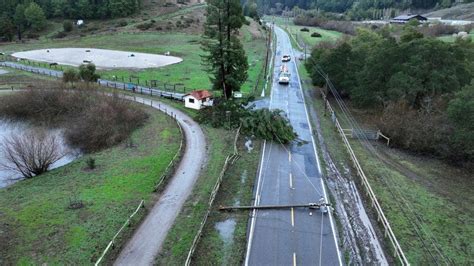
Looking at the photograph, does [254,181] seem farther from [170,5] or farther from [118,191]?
[170,5]

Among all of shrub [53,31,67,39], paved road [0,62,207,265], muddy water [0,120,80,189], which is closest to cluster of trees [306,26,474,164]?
paved road [0,62,207,265]

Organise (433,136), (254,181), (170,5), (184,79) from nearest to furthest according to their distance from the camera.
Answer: (254,181)
(433,136)
(184,79)
(170,5)

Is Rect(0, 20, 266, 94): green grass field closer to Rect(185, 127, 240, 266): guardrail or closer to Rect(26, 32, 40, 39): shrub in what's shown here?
Rect(26, 32, 40, 39): shrub

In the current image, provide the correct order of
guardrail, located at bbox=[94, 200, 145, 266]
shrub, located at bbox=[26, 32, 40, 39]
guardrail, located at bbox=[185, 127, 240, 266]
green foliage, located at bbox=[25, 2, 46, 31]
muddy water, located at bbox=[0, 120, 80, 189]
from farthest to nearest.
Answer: shrub, located at bbox=[26, 32, 40, 39], green foliage, located at bbox=[25, 2, 46, 31], muddy water, located at bbox=[0, 120, 80, 189], guardrail, located at bbox=[185, 127, 240, 266], guardrail, located at bbox=[94, 200, 145, 266]

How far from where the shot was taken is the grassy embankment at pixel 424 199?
888 inches

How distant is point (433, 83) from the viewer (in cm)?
4084

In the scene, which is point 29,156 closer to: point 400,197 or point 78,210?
point 78,210

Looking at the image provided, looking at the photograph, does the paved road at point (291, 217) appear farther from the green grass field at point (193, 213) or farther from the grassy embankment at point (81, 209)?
the grassy embankment at point (81, 209)

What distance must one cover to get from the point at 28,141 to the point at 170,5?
125399 mm

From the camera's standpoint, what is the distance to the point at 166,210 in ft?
82.2

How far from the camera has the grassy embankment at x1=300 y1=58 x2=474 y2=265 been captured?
2255 centimetres

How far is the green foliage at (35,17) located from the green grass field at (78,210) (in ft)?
313

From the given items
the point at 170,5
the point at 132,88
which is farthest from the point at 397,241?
the point at 170,5

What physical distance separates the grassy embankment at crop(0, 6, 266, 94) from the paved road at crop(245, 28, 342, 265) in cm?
2480
